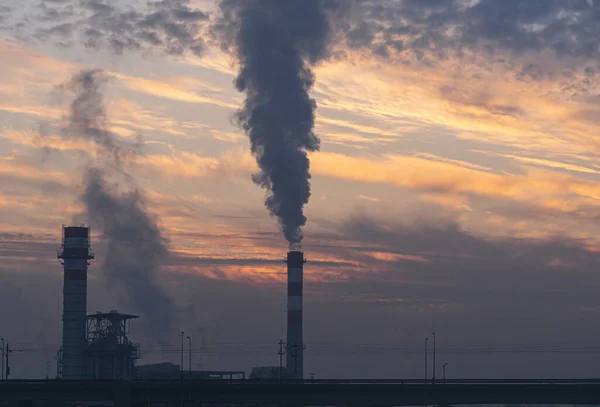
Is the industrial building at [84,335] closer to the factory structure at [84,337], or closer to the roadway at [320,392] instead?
the factory structure at [84,337]

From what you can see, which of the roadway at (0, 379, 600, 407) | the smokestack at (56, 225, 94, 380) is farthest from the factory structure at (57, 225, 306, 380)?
the roadway at (0, 379, 600, 407)

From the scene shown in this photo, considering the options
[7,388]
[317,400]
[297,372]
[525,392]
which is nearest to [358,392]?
[317,400]

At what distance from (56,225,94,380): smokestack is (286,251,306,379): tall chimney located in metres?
33.0

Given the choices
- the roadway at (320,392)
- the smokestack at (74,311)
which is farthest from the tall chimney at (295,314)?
the roadway at (320,392)

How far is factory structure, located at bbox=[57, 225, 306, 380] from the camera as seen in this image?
494ft

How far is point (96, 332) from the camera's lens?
155 meters

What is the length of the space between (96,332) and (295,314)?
32810 millimetres

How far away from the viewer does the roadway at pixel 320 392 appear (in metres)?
96.6

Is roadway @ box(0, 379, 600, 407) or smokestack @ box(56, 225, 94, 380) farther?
smokestack @ box(56, 225, 94, 380)

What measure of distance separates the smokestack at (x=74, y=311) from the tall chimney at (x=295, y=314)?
33.0 metres

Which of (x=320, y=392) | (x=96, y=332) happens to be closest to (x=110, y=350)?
(x=96, y=332)

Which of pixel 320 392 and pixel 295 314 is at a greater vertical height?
pixel 295 314

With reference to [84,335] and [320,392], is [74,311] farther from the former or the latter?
[320,392]

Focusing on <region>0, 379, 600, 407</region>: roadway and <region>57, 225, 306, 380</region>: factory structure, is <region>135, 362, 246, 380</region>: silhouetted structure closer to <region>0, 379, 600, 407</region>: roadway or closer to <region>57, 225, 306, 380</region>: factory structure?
<region>57, 225, 306, 380</region>: factory structure
